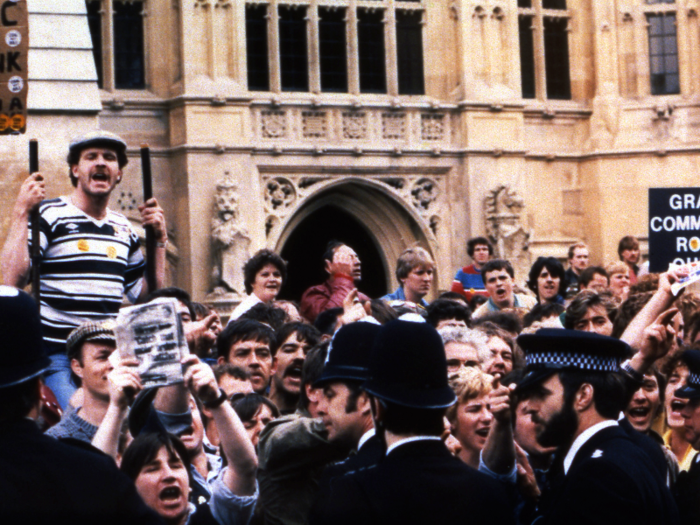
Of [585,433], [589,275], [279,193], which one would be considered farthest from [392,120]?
[585,433]

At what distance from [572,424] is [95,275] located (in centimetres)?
283

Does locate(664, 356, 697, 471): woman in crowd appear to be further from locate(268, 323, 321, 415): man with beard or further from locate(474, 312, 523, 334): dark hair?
locate(474, 312, 523, 334): dark hair

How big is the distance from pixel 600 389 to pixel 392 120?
15696mm

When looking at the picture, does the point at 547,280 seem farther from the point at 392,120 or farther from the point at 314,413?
the point at 392,120

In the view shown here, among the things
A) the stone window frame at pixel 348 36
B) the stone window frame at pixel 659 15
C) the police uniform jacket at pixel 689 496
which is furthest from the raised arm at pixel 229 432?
the stone window frame at pixel 659 15

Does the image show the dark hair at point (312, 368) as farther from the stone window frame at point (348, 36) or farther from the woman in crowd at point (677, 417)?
the stone window frame at point (348, 36)

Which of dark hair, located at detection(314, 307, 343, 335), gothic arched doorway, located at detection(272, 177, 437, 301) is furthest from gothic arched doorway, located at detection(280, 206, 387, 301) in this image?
dark hair, located at detection(314, 307, 343, 335)

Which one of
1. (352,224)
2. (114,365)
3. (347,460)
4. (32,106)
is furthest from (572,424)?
(352,224)

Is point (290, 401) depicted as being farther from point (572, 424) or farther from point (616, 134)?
point (616, 134)

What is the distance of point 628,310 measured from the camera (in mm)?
8180

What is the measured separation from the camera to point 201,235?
18594 millimetres

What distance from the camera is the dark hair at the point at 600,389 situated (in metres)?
4.65

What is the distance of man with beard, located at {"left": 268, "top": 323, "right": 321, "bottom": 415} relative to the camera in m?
7.07

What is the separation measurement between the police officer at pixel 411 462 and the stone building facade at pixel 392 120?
46.8ft
